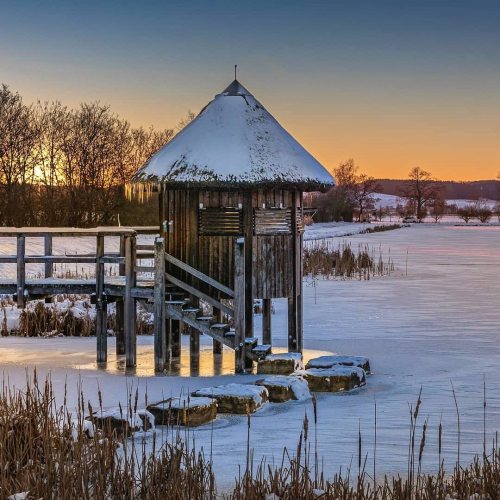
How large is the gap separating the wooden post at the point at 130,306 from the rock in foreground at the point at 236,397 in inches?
135

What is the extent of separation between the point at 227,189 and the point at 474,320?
7.31 metres

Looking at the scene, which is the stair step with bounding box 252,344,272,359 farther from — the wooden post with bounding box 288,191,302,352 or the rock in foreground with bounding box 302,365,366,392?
the rock in foreground with bounding box 302,365,366,392

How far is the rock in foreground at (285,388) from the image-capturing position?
10.8 m

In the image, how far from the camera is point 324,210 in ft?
328

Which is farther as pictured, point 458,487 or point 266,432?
point 266,432

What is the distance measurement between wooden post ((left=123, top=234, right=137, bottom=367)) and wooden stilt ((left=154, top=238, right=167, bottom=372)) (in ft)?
1.69

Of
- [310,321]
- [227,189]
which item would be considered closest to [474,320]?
[310,321]

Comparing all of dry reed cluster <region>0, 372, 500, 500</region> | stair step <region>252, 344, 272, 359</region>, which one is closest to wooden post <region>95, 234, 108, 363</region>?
stair step <region>252, 344, 272, 359</region>

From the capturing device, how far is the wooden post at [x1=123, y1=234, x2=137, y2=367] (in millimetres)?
13680

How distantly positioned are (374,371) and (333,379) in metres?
1.74

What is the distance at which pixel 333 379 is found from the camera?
37.9 feet

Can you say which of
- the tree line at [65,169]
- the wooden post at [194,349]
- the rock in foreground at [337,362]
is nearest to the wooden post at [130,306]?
the wooden post at [194,349]

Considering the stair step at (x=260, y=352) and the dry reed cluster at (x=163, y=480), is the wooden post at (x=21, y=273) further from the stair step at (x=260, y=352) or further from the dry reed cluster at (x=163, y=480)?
the dry reed cluster at (x=163, y=480)

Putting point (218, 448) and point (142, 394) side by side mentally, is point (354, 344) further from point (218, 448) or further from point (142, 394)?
point (218, 448)
